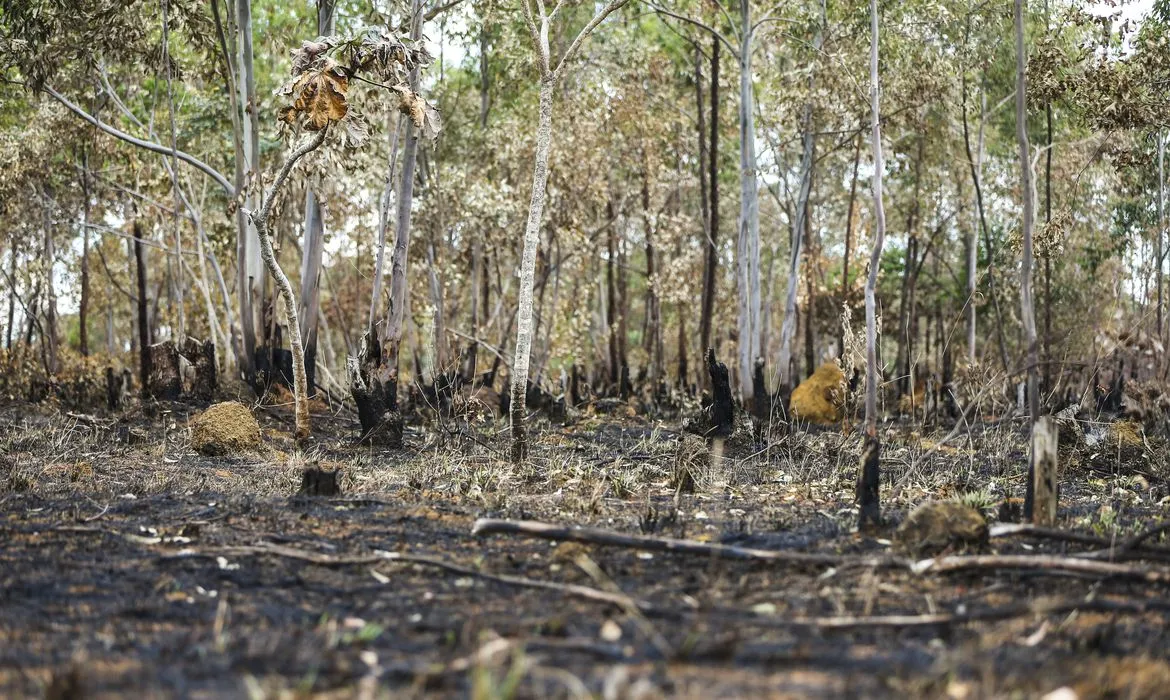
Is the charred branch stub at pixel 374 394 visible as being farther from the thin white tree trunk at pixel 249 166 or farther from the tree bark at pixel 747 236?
the tree bark at pixel 747 236

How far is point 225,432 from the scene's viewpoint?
358 inches

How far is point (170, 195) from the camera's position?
21359 mm

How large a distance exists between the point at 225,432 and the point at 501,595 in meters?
5.71

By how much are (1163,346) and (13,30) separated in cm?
1277

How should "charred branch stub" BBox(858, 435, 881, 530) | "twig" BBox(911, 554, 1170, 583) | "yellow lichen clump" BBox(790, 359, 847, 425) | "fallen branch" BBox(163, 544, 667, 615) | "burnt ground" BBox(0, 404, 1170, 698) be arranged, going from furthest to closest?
"yellow lichen clump" BBox(790, 359, 847, 425)
"charred branch stub" BBox(858, 435, 881, 530)
"twig" BBox(911, 554, 1170, 583)
"fallen branch" BBox(163, 544, 667, 615)
"burnt ground" BBox(0, 404, 1170, 698)

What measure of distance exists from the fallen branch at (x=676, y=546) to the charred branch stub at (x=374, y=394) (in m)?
5.12

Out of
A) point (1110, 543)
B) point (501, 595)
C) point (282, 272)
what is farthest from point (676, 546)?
point (282, 272)

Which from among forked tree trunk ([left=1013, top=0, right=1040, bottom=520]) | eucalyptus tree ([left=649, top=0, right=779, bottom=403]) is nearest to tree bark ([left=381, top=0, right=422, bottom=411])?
eucalyptus tree ([left=649, top=0, right=779, bottom=403])

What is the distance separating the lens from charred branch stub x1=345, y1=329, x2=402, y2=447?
9750 millimetres

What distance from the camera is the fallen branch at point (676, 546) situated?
4.35 m

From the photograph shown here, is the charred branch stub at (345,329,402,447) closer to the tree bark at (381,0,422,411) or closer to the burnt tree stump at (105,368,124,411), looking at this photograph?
the tree bark at (381,0,422,411)

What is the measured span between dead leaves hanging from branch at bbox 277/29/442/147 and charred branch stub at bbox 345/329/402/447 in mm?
2790

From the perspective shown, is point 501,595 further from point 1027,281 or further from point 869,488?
point 1027,281

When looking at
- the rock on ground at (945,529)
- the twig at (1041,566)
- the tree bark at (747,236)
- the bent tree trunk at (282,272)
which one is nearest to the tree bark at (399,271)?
the bent tree trunk at (282,272)
